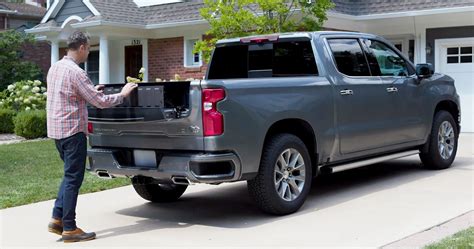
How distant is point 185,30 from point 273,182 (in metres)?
12.2

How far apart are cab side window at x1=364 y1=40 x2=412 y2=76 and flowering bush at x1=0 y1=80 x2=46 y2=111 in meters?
11.7

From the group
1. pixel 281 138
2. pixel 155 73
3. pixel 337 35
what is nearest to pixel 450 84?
pixel 337 35

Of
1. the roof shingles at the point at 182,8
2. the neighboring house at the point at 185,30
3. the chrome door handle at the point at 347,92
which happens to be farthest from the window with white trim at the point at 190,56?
the chrome door handle at the point at 347,92

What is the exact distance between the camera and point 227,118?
245 inches

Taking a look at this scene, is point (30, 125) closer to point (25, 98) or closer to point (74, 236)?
point (25, 98)

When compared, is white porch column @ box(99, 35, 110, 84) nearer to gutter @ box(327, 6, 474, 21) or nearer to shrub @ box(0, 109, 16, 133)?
shrub @ box(0, 109, 16, 133)

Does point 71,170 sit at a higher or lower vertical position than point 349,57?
lower

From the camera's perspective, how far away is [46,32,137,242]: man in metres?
5.96

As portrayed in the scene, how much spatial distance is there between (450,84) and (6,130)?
12447mm

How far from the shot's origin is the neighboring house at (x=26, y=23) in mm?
28047

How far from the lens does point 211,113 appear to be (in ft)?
20.1

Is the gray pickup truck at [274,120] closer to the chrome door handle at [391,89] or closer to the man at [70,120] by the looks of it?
the chrome door handle at [391,89]

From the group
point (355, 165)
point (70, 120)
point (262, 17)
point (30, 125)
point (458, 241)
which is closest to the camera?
point (458, 241)

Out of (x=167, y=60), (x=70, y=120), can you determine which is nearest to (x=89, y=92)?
(x=70, y=120)
